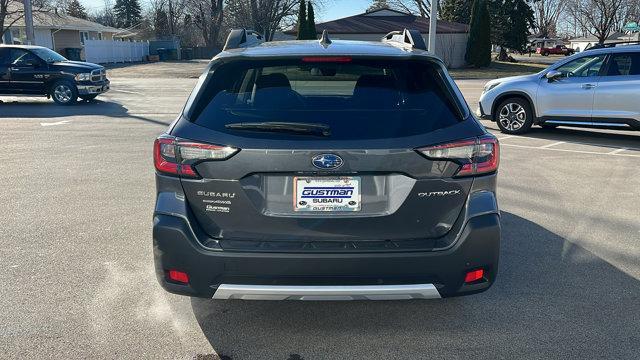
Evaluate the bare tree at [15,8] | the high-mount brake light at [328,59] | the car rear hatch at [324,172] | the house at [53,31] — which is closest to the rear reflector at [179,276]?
the car rear hatch at [324,172]

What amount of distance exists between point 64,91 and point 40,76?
846 mm

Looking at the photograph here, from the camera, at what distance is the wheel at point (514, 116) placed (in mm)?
11188

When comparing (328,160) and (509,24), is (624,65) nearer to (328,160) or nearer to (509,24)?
(328,160)

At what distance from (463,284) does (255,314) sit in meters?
1.43

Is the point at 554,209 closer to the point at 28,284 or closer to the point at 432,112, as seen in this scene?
the point at 432,112

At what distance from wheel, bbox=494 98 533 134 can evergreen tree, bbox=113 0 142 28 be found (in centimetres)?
9939

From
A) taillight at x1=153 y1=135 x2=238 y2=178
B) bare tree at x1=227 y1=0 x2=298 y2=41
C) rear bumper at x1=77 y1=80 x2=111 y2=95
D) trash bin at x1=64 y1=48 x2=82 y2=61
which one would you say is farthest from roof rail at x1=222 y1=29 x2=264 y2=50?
bare tree at x1=227 y1=0 x2=298 y2=41

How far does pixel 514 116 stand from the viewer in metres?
11.4

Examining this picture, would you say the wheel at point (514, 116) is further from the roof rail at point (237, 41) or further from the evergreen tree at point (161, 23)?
the evergreen tree at point (161, 23)

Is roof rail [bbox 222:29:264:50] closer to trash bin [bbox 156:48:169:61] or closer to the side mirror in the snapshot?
the side mirror

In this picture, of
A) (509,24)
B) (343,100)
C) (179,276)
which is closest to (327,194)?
(343,100)

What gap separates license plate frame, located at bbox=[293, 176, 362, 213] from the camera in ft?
9.45

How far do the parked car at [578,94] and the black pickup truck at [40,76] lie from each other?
39.2 feet

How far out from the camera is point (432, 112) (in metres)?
3.08
